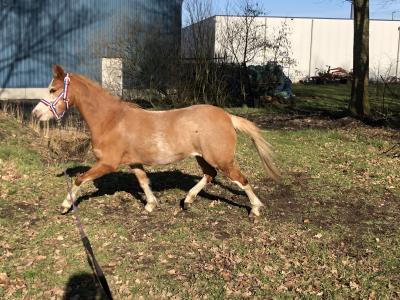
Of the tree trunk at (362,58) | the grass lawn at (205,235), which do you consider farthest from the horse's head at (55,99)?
the tree trunk at (362,58)

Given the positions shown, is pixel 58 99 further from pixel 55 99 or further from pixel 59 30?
pixel 59 30

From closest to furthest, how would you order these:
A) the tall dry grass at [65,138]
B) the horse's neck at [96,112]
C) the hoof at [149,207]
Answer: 1. the horse's neck at [96,112]
2. the hoof at [149,207]
3. the tall dry grass at [65,138]

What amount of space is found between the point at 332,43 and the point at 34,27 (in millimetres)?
28717

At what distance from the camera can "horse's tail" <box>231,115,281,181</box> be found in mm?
7125

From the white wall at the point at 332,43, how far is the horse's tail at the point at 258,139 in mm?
38557

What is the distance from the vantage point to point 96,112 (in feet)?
22.6

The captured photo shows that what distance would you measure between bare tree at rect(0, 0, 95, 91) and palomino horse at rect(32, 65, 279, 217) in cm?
2142

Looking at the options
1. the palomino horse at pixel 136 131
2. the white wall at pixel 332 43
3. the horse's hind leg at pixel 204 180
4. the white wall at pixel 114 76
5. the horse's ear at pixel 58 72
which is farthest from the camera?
the white wall at pixel 332 43

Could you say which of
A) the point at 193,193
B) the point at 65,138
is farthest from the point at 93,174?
the point at 65,138

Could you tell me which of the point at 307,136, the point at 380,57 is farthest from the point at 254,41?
the point at 380,57

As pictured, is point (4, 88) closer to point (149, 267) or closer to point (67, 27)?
point (67, 27)

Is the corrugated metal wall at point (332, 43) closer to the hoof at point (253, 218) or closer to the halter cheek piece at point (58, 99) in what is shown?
the hoof at point (253, 218)

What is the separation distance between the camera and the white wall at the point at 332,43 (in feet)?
149

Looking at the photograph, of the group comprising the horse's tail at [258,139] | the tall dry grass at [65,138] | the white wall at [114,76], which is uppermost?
the white wall at [114,76]
